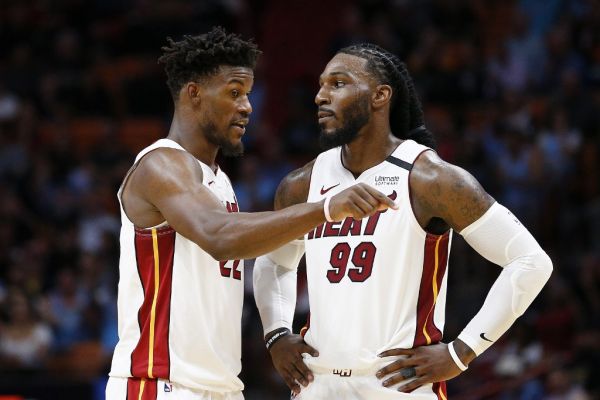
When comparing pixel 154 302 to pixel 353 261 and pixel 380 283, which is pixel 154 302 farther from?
pixel 380 283

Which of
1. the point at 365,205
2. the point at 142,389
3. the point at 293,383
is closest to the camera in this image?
the point at 365,205

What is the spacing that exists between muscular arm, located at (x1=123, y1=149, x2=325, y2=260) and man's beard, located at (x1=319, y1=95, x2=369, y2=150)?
0.80m

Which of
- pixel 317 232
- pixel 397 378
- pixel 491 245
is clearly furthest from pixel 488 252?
pixel 317 232

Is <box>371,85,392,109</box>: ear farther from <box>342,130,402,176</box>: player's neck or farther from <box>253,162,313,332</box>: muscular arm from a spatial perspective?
<box>253,162,313,332</box>: muscular arm

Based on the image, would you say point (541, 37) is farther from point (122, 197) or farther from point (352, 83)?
point (122, 197)

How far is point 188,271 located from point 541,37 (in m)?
9.41

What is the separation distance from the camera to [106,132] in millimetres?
14172

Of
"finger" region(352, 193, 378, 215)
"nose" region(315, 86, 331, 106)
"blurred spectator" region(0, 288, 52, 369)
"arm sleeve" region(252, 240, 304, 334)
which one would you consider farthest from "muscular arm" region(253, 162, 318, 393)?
"blurred spectator" region(0, 288, 52, 369)

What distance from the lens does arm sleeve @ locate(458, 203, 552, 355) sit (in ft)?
17.5

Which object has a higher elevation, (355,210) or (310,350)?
(355,210)

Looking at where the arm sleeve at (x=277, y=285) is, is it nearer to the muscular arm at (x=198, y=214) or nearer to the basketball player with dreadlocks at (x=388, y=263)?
the basketball player with dreadlocks at (x=388, y=263)

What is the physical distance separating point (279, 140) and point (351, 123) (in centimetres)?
805

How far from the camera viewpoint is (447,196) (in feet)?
17.6

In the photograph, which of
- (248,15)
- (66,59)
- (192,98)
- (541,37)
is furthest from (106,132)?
(192,98)
